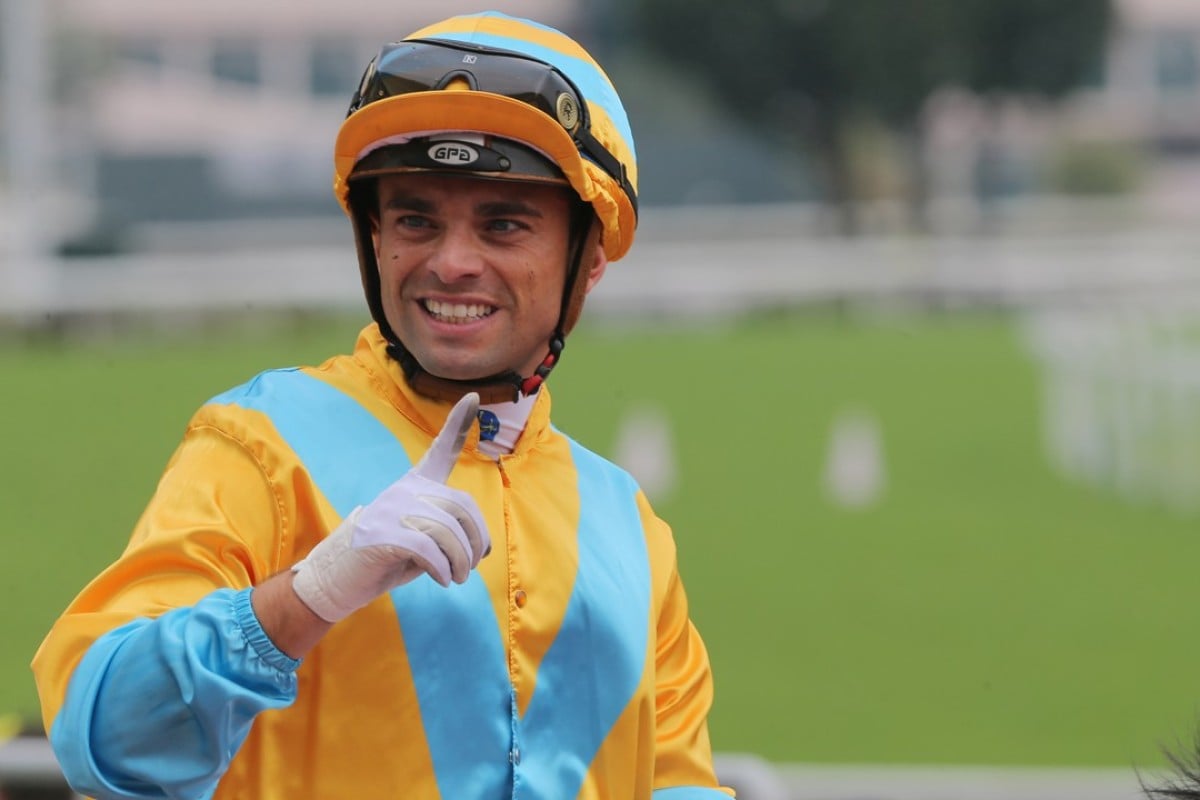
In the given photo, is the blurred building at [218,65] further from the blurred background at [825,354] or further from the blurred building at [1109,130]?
the blurred building at [1109,130]

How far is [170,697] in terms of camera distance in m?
1.87

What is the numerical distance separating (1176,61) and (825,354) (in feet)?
133

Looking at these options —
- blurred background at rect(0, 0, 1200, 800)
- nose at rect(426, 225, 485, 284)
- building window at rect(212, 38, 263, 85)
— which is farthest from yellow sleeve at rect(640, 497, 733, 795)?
building window at rect(212, 38, 263, 85)

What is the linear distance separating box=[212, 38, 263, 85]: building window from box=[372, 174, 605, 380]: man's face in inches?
2226

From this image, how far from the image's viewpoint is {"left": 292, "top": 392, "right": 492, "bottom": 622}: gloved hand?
187 cm

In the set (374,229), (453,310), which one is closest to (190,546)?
(453,310)

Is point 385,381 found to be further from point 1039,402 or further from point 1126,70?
point 1126,70

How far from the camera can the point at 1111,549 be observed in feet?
32.8

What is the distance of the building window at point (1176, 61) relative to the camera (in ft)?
183

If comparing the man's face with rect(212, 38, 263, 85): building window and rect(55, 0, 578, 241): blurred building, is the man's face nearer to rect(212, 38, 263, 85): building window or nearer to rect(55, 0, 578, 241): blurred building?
rect(55, 0, 578, 241): blurred building

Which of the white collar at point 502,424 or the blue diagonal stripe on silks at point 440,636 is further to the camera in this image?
the white collar at point 502,424

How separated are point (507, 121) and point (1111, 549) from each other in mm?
8264

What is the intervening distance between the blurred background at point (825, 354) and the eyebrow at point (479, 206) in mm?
1276

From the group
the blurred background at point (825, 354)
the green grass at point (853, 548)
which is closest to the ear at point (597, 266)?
the blurred background at point (825, 354)
